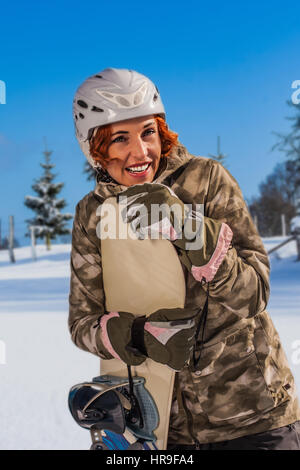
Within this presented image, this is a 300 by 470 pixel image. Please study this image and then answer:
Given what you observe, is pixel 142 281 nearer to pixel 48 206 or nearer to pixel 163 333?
pixel 163 333

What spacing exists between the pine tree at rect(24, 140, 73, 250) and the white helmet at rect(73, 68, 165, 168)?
107 feet

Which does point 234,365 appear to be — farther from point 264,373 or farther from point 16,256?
point 16,256

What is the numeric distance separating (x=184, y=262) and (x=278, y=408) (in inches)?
23.5

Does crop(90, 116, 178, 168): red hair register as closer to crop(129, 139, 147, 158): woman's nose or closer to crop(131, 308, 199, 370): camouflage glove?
crop(129, 139, 147, 158): woman's nose

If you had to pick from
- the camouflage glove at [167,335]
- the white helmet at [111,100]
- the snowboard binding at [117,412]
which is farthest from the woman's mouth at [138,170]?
the snowboard binding at [117,412]

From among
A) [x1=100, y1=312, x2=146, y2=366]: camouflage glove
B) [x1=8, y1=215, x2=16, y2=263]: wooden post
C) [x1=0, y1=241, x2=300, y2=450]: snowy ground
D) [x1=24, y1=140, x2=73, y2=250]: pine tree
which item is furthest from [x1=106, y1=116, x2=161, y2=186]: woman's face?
[x1=24, y1=140, x2=73, y2=250]: pine tree

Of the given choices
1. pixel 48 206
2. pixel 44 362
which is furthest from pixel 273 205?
pixel 44 362

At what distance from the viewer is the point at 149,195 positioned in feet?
4.17

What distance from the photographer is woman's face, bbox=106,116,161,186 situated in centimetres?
144

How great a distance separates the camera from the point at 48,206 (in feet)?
113

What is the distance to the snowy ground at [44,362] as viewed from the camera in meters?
3.23

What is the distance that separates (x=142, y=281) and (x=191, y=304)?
0.16 m

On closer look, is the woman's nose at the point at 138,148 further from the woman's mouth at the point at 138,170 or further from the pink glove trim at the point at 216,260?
the pink glove trim at the point at 216,260

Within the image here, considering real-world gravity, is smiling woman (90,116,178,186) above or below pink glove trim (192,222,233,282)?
above
